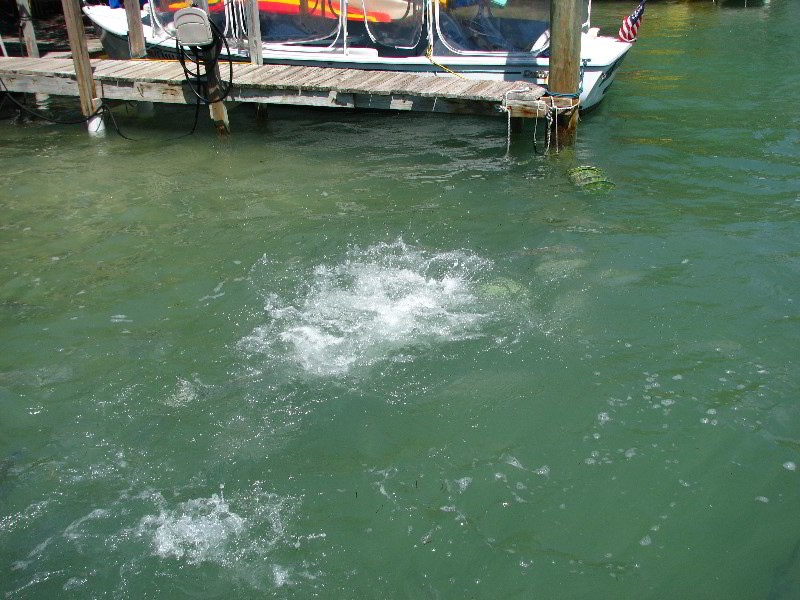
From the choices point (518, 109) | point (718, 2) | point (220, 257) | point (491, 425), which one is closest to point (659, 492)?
point (491, 425)

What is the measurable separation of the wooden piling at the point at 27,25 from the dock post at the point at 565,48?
902 cm

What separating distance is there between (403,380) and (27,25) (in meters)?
11.3

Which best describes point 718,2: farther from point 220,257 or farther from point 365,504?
point 365,504

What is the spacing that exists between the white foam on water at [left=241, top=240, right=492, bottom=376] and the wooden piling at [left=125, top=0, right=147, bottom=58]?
741 cm

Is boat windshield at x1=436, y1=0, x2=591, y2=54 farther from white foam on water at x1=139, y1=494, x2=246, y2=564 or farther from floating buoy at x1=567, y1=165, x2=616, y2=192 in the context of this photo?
white foam on water at x1=139, y1=494, x2=246, y2=564

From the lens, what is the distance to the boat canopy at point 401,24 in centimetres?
1132

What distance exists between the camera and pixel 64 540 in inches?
172

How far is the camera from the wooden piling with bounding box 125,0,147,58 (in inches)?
492

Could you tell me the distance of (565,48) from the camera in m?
9.55

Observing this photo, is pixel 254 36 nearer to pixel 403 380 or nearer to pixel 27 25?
pixel 27 25

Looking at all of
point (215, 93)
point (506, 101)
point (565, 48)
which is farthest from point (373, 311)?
point (215, 93)

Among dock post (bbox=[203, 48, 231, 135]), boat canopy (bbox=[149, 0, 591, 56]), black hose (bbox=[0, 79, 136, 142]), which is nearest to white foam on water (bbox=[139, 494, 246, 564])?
dock post (bbox=[203, 48, 231, 135])

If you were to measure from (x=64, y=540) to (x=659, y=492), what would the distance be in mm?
3441

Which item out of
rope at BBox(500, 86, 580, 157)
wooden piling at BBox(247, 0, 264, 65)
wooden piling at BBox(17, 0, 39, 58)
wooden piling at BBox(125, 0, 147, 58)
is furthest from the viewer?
wooden piling at BBox(17, 0, 39, 58)
